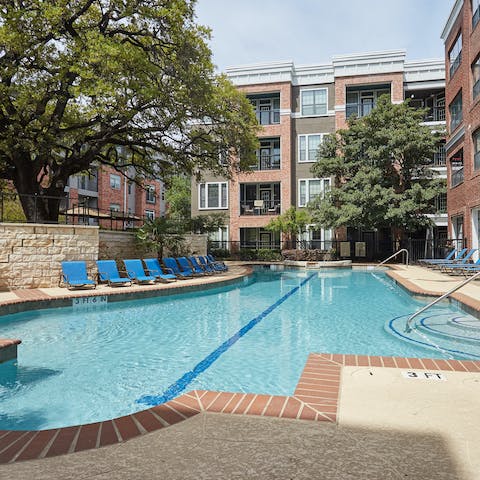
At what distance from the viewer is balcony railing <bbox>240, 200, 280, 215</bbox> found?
104ft

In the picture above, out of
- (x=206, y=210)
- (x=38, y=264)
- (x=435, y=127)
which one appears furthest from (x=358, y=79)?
(x=38, y=264)

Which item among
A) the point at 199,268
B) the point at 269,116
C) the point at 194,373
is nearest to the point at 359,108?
the point at 269,116

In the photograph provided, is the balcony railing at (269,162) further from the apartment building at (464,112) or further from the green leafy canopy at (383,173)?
the apartment building at (464,112)

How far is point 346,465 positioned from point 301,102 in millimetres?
32288

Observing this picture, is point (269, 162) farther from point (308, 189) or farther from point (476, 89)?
point (476, 89)

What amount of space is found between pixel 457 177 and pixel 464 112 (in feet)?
11.9

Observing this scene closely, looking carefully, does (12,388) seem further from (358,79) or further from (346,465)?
(358,79)

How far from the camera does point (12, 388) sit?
4.73m

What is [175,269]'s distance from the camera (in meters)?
16.4

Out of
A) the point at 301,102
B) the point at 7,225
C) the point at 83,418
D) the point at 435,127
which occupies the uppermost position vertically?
the point at 301,102

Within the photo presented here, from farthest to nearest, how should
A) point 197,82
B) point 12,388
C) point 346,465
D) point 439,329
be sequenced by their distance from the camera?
point 197,82
point 439,329
point 12,388
point 346,465

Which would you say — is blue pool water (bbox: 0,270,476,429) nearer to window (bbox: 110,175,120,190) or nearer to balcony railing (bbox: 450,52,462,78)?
balcony railing (bbox: 450,52,462,78)

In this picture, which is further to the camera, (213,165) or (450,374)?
(213,165)

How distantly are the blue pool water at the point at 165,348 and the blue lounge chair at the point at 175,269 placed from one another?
15.0ft
